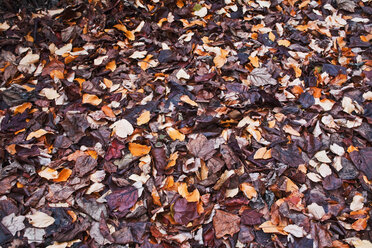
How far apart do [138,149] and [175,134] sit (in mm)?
295

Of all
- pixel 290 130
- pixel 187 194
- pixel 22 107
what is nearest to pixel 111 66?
pixel 22 107

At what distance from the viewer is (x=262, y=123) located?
87.1 inches

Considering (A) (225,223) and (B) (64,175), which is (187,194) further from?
(B) (64,175)

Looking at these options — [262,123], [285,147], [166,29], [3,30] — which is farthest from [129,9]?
[285,147]

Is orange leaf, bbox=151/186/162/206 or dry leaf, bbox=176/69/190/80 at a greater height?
dry leaf, bbox=176/69/190/80

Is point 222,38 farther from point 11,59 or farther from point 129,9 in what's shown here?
point 11,59

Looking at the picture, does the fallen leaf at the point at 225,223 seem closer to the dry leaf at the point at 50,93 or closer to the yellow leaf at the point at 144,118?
the yellow leaf at the point at 144,118

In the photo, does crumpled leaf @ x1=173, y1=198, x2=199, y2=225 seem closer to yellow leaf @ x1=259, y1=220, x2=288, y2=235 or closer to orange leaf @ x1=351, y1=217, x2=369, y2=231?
yellow leaf @ x1=259, y1=220, x2=288, y2=235

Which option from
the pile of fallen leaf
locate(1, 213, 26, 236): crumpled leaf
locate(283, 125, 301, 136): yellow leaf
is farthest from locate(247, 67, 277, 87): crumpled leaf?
locate(1, 213, 26, 236): crumpled leaf

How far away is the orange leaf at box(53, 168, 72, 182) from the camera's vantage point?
188cm

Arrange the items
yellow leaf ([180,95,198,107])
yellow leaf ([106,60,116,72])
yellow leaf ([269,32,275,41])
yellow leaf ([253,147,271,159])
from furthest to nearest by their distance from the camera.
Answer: yellow leaf ([269,32,275,41]) → yellow leaf ([106,60,116,72]) → yellow leaf ([180,95,198,107]) → yellow leaf ([253,147,271,159])

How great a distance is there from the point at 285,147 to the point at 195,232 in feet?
2.98

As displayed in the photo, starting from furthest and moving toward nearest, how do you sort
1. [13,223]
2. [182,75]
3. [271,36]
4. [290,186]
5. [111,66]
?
[271,36]
[111,66]
[182,75]
[290,186]
[13,223]

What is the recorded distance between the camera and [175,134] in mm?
2092
